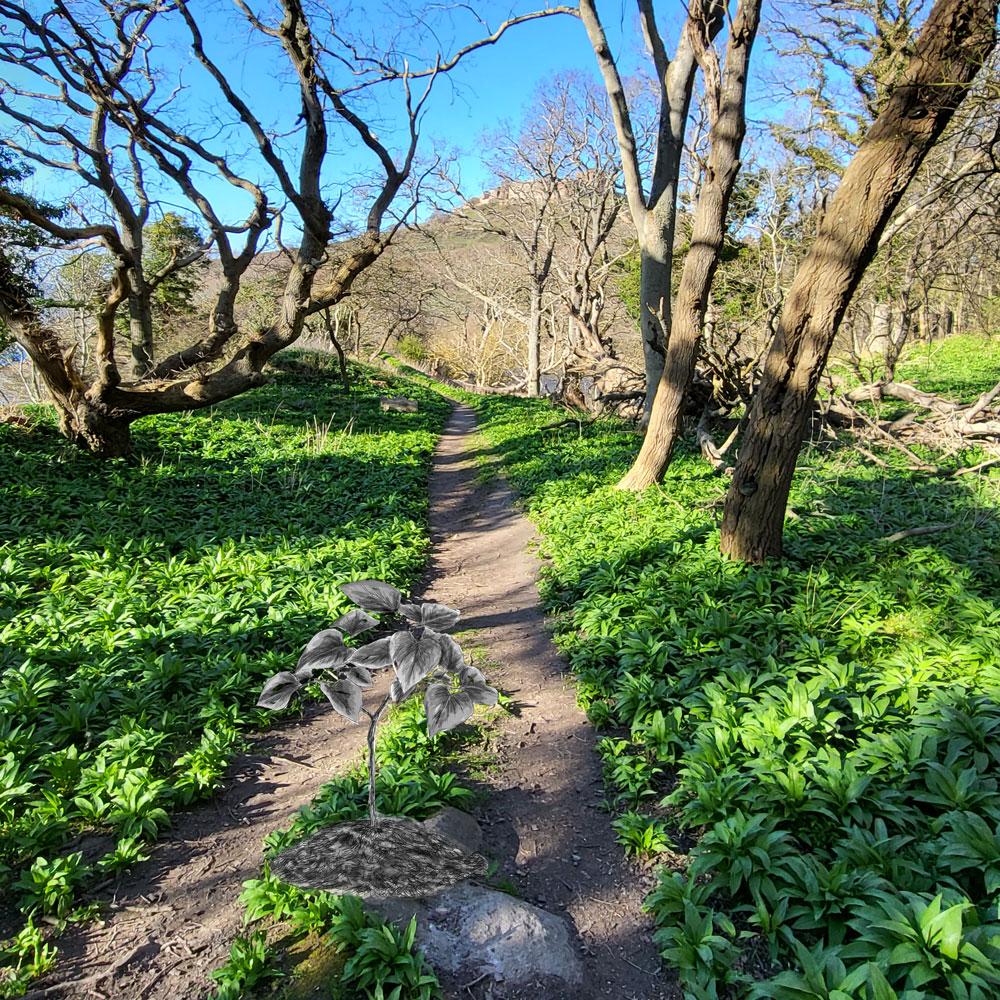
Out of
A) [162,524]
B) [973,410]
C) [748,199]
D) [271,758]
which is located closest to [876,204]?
[271,758]

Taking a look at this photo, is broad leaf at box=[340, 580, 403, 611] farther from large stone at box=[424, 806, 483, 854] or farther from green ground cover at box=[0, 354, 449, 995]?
green ground cover at box=[0, 354, 449, 995]

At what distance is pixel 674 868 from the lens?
252 centimetres

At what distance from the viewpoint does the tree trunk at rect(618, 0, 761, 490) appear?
573cm

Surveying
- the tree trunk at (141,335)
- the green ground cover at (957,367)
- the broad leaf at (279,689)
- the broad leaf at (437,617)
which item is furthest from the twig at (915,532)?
the tree trunk at (141,335)

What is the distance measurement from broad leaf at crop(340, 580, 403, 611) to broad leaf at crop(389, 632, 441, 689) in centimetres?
11

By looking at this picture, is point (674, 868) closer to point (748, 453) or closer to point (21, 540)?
point (748, 453)

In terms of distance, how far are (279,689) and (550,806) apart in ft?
5.26

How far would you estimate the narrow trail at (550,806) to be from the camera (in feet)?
7.19

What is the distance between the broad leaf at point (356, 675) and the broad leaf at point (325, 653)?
0.09m

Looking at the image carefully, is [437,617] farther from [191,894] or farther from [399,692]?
[191,894]

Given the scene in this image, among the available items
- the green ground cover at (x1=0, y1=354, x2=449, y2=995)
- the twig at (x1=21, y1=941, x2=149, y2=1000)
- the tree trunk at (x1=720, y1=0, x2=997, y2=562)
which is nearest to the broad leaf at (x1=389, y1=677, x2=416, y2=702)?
the twig at (x1=21, y1=941, x2=149, y2=1000)

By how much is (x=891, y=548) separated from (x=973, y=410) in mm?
4600

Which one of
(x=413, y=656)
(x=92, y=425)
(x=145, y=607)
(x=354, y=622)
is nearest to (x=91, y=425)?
(x=92, y=425)

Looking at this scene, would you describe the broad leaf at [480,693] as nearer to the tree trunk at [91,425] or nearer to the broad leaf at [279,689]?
the broad leaf at [279,689]
